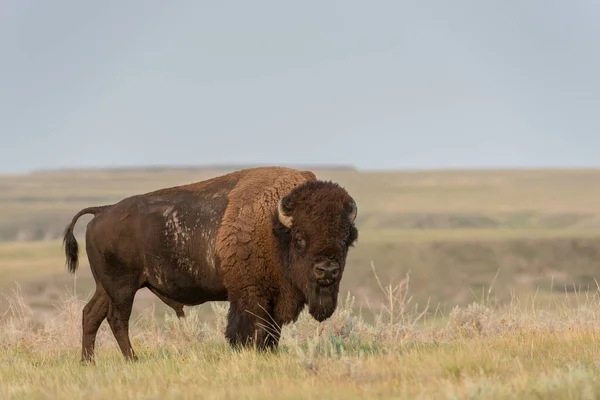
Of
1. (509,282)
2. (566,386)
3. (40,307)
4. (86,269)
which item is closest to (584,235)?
(509,282)

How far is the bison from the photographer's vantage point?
962 centimetres

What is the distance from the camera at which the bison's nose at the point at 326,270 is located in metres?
9.27

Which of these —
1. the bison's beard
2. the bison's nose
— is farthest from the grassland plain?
the bison's nose

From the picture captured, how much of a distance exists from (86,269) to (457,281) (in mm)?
16600

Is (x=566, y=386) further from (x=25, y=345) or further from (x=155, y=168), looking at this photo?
(x=155, y=168)

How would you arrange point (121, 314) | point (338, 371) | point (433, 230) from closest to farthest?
point (338, 371) → point (121, 314) → point (433, 230)

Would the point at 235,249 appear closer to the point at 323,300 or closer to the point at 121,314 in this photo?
the point at 323,300

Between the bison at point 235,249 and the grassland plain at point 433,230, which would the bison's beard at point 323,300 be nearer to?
the bison at point 235,249

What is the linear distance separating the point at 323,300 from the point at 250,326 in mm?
874

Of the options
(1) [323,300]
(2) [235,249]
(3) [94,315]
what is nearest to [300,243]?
(1) [323,300]

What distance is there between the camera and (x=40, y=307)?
38.8 m

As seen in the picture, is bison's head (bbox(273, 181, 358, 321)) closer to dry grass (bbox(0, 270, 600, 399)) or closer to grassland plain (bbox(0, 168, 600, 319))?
dry grass (bbox(0, 270, 600, 399))

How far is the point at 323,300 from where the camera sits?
9672 millimetres

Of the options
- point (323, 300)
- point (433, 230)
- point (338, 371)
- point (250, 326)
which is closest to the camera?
point (338, 371)
